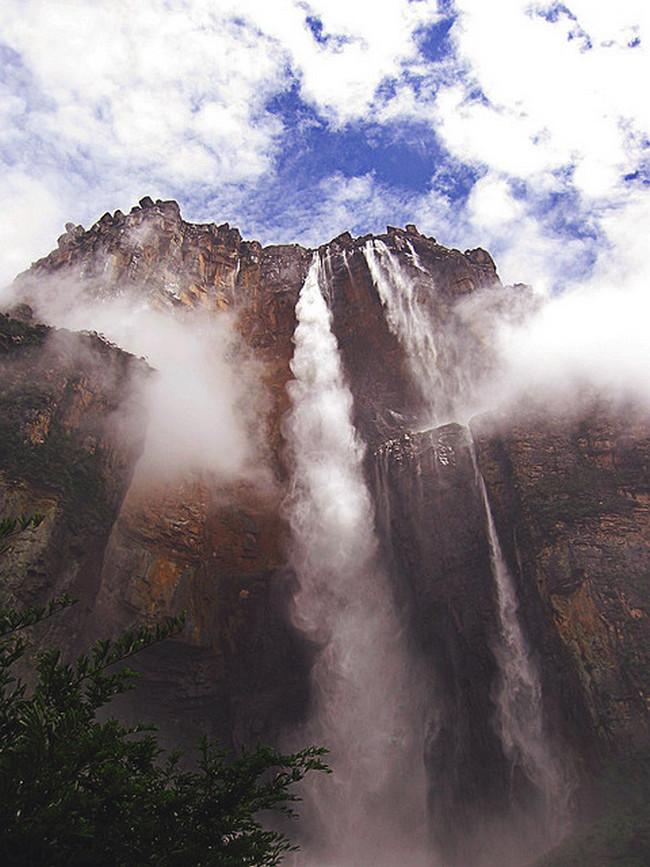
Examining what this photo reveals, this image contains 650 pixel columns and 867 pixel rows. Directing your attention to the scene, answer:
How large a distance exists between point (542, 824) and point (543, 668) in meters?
4.79

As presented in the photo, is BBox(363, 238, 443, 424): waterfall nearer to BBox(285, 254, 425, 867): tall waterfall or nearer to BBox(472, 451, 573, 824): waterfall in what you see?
BBox(285, 254, 425, 867): tall waterfall

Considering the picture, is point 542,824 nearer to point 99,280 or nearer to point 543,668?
point 543,668

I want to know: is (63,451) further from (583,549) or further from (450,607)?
(583,549)

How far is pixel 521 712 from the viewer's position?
69.4ft

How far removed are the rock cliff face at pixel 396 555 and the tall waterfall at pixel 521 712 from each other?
32 centimetres

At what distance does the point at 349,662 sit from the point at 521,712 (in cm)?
736

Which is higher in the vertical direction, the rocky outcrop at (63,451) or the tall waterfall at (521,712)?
the rocky outcrop at (63,451)

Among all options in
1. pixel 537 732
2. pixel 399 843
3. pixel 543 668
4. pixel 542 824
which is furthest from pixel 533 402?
pixel 399 843

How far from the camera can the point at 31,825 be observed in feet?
17.4

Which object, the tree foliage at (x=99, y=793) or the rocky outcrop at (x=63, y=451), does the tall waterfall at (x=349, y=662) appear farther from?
the tree foliage at (x=99, y=793)

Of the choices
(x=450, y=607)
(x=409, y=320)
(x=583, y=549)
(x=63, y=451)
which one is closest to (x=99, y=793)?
(x=63, y=451)

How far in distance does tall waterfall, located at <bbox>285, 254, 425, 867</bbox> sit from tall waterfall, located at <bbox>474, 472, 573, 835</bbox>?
12.3ft

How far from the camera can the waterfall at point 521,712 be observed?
19266 millimetres

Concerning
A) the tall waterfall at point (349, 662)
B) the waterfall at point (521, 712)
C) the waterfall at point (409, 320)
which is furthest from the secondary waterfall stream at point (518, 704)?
the waterfall at point (409, 320)
